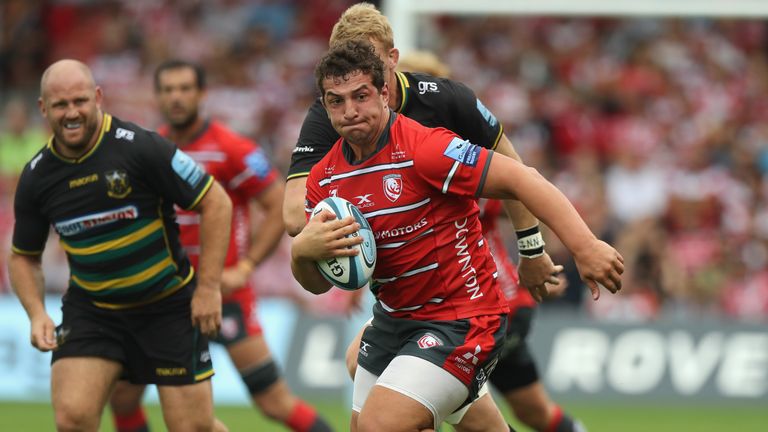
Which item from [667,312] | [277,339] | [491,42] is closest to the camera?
[277,339]

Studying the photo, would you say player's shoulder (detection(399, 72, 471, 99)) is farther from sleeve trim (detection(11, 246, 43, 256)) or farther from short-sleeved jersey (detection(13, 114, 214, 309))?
sleeve trim (detection(11, 246, 43, 256))

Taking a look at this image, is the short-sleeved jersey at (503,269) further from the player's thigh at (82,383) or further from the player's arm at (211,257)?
the player's thigh at (82,383)

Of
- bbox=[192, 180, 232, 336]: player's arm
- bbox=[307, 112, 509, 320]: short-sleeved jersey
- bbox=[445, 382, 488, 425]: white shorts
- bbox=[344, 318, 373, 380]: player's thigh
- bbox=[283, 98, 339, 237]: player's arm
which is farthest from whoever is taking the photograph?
bbox=[192, 180, 232, 336]: player's arm

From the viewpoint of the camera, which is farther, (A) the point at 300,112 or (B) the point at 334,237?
(A) the point at 300,112

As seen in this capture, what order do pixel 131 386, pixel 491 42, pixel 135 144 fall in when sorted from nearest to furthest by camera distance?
1. pixel 135 144
2. pixel 131 386
3. pixel 491 42

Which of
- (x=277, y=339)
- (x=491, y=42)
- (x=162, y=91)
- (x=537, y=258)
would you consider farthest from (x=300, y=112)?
(x=537, y=258)

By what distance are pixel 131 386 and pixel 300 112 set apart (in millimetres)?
8938

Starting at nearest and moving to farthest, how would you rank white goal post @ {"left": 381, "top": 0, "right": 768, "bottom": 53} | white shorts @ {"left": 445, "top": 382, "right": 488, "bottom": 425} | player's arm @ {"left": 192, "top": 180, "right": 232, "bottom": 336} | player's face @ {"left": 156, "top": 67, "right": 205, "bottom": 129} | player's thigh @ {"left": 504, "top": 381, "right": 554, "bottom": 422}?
white shorts @ {"left": 445, "top": 382, "right": 488, "bottom": 425}
player's arm @ {"left": 192, "top": 180, "right": 232, "bottom": 336}
player's thigh @ {"left": 504, "top": 381, "right": 554, "bottom": 422}
player's face @ {"left": 156, "top": 67, "right": 205, "bottom": 129}
white goal post @ {"left": 381, "top": 0, "right": 768, "bottom": 53}

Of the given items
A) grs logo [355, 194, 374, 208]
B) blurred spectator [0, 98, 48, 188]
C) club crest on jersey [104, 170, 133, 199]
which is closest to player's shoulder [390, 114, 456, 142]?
grs logo [355, 194, 374, 208]

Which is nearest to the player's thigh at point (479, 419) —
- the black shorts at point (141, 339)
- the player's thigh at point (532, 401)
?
the black shorts at point (141, 339)

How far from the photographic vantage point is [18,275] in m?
6.93

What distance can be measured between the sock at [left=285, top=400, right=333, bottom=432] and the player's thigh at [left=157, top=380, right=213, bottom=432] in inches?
61.6

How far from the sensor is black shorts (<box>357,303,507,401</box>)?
567cm

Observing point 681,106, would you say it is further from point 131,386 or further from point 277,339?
point 131,386
